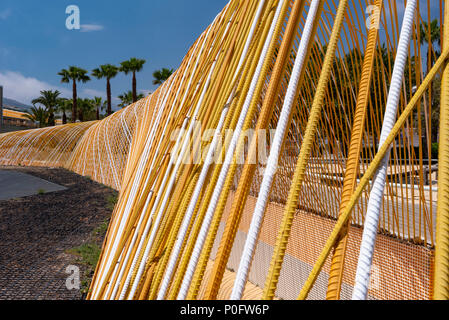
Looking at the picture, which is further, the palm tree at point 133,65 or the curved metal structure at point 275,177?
the palm tree at point 133,65

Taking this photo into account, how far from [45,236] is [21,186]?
10.5 feet

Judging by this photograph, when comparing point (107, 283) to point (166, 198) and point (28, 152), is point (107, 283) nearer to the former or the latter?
point (166, 198)

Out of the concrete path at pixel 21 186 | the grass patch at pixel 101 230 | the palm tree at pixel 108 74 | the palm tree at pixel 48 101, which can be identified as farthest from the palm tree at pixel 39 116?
the grass patch at pixel 101 230

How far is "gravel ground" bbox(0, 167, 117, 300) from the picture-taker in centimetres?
231

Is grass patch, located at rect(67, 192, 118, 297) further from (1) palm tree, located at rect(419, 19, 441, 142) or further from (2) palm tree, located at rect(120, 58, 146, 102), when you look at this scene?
(2) palm tree, located at rect(120, 58, 146, 102)

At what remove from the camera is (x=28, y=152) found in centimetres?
916

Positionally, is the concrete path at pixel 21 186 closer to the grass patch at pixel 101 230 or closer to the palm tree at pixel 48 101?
the grass patch at pixel 101 230

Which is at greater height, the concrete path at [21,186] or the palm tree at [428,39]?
the palm tree at [428,39]

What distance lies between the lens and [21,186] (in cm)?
576

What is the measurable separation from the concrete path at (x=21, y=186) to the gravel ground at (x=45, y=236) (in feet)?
1.20

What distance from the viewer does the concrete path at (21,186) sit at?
5.24m

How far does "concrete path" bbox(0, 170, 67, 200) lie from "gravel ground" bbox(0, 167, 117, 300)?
37 cm
